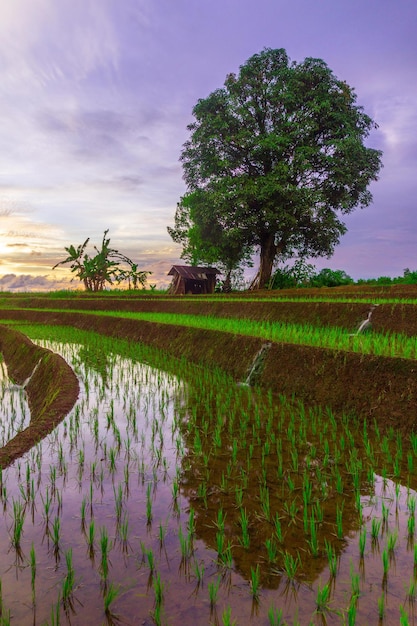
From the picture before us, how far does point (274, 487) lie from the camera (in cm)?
339

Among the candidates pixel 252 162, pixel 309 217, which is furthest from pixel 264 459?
pixel 252 162

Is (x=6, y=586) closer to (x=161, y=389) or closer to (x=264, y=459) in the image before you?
(x=264, y=459)

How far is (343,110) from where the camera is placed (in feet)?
87.0

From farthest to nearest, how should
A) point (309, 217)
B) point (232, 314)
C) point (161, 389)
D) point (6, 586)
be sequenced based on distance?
point (309, 217)
point (232, 314)
point (161, 389)
point (6, 586)

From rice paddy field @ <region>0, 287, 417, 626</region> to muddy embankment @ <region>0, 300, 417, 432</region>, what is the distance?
21 millimetres

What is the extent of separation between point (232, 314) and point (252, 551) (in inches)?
501

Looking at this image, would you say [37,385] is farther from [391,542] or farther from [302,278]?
[302,278]

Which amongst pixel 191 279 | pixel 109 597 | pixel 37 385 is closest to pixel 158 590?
pixel 109 597

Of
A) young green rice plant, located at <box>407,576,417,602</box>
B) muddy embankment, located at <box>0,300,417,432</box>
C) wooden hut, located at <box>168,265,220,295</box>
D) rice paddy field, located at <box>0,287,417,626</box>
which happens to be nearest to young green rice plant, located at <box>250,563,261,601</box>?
rice paddy field, located at <box>0,287,417,626</box>

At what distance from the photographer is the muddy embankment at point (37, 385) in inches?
180

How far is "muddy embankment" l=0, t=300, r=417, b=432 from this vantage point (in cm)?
515

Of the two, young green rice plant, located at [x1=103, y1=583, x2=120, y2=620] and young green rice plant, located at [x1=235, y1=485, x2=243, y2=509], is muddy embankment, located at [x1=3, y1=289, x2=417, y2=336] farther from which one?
young green rice plant, located at [x1=103, y1=583, x2=120, y2=620]

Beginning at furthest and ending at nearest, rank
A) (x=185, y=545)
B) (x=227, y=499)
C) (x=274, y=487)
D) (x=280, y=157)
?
(x=280, y=157) → (x=274, y=487) → (x=227, y=499) → (x=185, y=545)

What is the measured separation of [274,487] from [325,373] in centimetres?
313
